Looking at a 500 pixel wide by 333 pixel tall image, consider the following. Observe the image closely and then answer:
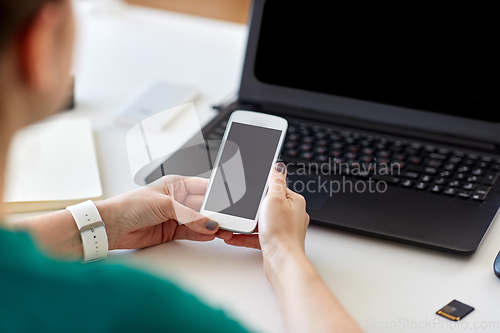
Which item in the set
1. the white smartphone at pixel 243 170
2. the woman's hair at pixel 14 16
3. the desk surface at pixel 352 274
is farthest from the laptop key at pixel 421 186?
the woman's hair at pixel 14 16

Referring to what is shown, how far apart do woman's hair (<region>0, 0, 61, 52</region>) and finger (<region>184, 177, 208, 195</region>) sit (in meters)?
0.37

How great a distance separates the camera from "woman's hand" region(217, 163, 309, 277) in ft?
1.87

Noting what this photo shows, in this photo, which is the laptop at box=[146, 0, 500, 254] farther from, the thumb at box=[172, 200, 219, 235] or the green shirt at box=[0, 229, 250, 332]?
the green shirt at box=[0, 229, 250, 332]

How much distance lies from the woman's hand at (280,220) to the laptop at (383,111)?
0.07 metres

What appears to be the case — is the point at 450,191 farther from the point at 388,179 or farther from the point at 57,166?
the point at 57,166

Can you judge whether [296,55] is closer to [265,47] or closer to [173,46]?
[265,47]

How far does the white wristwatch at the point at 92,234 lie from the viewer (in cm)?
62

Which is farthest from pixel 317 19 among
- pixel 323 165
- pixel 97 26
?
pixel 97 26

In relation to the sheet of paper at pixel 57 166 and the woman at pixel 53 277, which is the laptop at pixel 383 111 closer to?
the sheet of paper at pixel 57 166

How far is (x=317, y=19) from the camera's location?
87cm

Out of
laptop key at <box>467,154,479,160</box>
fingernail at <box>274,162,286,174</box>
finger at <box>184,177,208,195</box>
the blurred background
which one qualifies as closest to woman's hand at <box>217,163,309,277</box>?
fingernail at <box>274,162,286,174</box>

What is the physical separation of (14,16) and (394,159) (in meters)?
0.61

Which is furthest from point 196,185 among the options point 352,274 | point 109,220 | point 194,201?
point 352,274

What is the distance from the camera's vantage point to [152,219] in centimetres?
64
